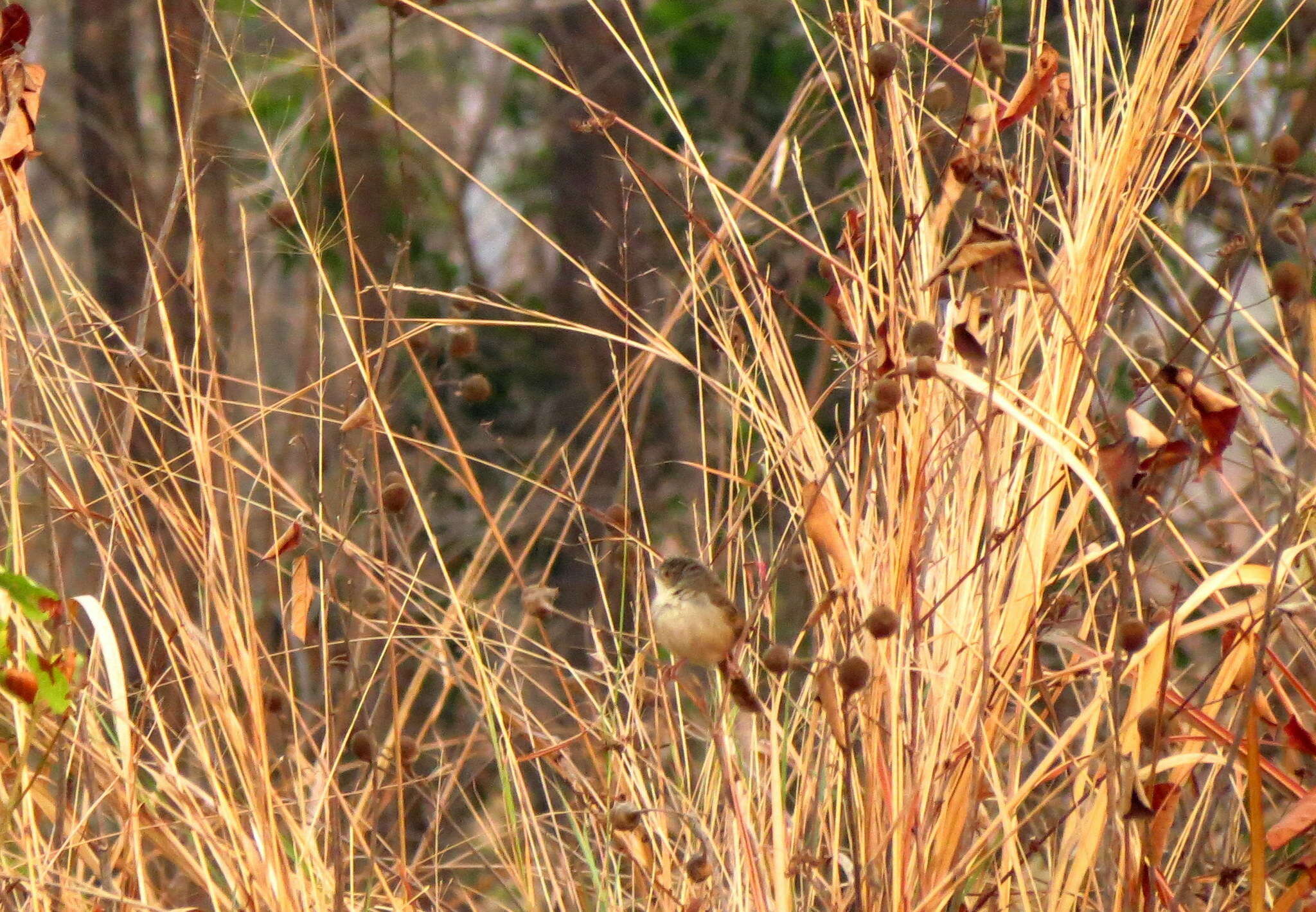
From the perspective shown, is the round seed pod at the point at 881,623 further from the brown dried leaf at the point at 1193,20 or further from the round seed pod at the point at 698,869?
the brown dried leaf at the point at 1193,20

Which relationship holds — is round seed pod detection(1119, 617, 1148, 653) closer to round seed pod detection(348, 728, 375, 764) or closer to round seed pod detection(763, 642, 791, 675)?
round seed pod detection(763, 642, 791, 675)

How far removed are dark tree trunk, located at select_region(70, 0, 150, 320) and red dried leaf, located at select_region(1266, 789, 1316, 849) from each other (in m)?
4.32

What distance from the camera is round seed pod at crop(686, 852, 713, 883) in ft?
5.13

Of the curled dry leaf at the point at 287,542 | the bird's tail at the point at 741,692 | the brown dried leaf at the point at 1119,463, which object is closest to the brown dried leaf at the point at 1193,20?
the brown dried leaf at the point at 1119,463

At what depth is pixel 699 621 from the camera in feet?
5.52

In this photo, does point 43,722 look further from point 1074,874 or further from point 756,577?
point 1074,874

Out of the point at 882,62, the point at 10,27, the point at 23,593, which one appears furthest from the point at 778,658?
the point at 10,27

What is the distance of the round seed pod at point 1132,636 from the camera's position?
127 cm

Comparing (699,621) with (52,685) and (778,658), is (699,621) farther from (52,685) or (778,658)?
(52,685)

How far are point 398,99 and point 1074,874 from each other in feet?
21.0

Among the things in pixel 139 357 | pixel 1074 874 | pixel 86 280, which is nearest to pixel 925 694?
pixel 1074 874

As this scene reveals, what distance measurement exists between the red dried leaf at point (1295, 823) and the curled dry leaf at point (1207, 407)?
1.09 ft

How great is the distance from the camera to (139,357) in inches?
65.8

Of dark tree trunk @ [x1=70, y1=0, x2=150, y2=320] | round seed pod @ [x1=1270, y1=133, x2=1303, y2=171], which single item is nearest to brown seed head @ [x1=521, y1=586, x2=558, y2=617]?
round seed pod @ [x1=1270, y1=133, x2=1303, y2=171]
